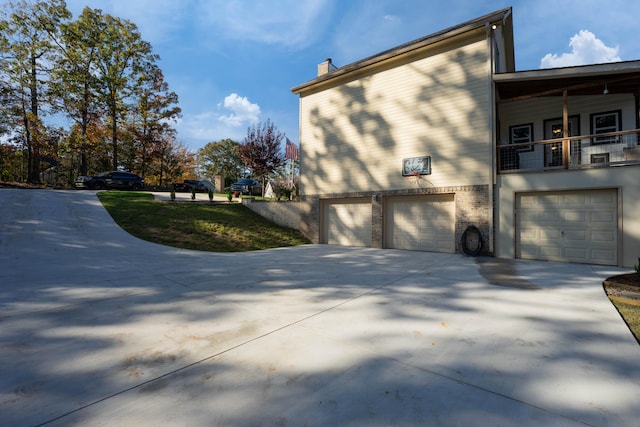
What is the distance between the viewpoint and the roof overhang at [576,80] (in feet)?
26.8

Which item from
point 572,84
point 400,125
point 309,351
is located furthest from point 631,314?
point 400,125

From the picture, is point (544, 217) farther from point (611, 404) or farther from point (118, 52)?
point (118, 52)

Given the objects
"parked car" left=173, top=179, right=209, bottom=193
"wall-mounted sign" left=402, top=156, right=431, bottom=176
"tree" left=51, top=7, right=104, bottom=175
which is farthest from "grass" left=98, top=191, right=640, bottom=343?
"tree" left=51, top=7, right=104, bottom=175

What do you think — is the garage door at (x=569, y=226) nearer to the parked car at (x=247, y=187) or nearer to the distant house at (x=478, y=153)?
the distant house at (x=478, y=153)

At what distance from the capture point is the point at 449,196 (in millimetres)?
10484

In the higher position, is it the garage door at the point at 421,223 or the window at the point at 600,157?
the window at the point at 600,157

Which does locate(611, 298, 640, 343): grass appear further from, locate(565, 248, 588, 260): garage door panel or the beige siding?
the beige siding

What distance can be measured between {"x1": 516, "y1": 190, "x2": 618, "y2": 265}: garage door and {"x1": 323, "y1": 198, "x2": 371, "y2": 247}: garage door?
5494mm

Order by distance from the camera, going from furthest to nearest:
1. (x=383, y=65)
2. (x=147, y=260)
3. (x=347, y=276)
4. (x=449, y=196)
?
(x=383, y=65) < (x=449, y=196) < (x=147, y=260) < (x=347, y=276)

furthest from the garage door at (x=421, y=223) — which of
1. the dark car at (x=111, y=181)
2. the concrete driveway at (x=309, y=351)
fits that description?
the dark car at (x=111, y=181)

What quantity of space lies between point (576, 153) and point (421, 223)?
17.7ft

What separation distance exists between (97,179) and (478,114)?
24.1m

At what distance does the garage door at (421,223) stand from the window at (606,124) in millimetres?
5451

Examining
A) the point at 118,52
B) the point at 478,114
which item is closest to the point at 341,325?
the point at 478,114
